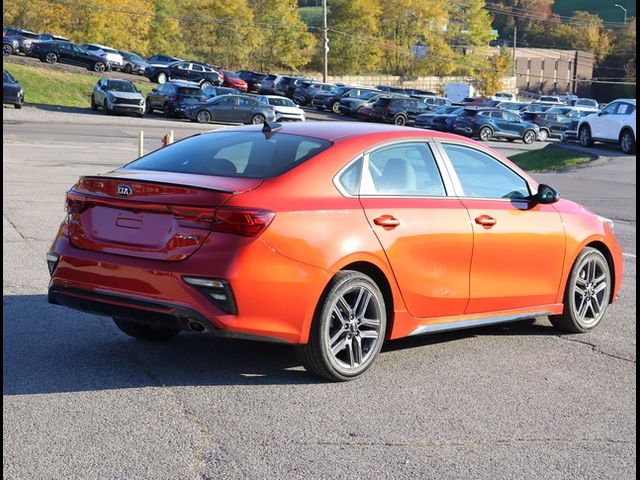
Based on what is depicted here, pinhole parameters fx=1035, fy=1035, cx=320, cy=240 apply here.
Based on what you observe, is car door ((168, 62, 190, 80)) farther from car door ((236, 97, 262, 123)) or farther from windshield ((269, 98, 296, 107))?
car door ((236, 97, 262, 123))

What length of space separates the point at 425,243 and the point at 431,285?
0.96 feet

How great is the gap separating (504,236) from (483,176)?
49cm

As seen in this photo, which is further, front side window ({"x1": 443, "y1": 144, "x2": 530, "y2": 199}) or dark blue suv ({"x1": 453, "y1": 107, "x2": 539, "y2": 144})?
dark blue suv ({"x1": 453, "y1": 107, "x2": 539, "y2": 144})

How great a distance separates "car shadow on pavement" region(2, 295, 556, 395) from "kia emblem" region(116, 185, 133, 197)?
1.09 m

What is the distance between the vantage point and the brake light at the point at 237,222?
19.4 ft

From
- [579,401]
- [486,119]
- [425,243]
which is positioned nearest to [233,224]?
[425,243]

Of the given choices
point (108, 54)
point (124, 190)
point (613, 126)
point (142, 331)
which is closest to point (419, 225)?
point (124, 190)

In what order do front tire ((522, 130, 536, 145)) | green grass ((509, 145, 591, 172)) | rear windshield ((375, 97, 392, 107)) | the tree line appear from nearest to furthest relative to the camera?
green grass ((509, 145, 591, 172)) → front tire ((522, 130, 536, 145)) → rear windshield ((375, 97, 392, 107)) → the tree line

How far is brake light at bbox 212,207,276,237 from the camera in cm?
591

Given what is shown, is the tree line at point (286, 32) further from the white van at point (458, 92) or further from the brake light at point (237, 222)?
the brake light at point (237, 222)

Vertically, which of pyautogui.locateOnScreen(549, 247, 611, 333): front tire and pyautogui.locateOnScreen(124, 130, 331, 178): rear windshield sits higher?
pyautogui.locateOnScreen(124, 130, 331, 178): rear windshield

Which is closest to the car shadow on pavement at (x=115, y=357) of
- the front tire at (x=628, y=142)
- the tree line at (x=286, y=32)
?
the front tire at (x=628, y=142)

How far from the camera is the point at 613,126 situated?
34406mm

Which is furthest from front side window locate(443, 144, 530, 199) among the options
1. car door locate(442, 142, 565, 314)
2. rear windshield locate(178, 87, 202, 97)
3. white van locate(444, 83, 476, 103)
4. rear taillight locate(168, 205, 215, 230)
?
white van locate(444, 83, 476, 103)
